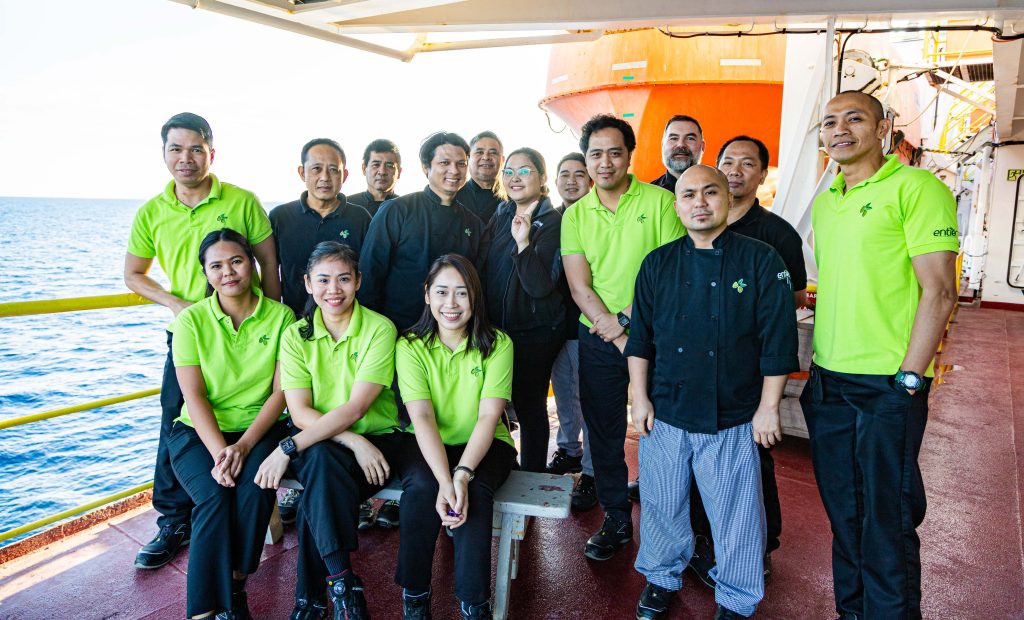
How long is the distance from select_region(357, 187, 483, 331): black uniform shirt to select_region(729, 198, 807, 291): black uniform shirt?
1.37 m

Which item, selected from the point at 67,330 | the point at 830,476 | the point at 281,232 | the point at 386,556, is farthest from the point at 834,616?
the point at 67,330

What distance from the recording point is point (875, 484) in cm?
211

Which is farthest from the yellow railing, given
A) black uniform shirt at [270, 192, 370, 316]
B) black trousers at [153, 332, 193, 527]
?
black uniform shirt at [270, 192, 370, 316]

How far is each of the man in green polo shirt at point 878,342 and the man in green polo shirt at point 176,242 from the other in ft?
8.66

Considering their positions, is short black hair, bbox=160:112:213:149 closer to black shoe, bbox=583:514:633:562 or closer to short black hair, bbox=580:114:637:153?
short black hair, bbox=580:114:637:153

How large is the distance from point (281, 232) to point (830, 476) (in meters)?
2.84

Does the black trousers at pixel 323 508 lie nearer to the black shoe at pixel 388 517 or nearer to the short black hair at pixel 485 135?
the black shoe at pixel 388 517

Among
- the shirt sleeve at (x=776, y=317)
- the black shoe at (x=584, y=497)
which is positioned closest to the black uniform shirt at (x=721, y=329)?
the shirt sleeve at (x=776, y=317)

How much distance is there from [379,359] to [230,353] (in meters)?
0.66

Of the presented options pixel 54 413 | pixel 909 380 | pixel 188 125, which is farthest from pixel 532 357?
pixel 54 413

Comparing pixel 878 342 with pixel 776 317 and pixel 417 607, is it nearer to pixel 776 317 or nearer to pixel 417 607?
pixel 776 317

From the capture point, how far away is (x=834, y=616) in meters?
2.47

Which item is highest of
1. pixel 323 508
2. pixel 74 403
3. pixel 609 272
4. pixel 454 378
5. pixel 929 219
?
pixel 929 219

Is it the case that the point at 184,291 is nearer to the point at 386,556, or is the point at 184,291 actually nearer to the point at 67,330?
the point at 386,556
